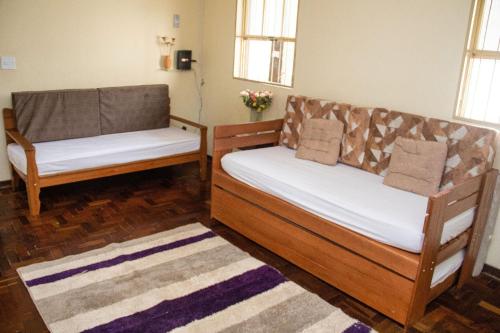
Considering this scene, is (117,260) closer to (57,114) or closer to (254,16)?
(57,114)

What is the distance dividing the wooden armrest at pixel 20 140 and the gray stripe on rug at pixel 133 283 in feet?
4.81

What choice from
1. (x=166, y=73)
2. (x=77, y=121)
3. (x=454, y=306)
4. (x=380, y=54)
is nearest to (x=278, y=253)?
(x=454, y=306)

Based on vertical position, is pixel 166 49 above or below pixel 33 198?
above

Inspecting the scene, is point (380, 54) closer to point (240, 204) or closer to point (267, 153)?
point (267, 153)

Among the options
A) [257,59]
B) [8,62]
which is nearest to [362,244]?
[257,59]

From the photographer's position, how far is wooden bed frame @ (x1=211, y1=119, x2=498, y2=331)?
2316 mm

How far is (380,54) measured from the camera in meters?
3.35

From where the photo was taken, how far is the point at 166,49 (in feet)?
16.1

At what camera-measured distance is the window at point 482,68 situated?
110 inches

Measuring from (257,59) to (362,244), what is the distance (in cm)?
274

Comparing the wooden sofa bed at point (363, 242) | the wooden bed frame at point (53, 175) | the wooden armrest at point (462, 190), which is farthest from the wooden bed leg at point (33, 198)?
the wooden armrest at point (462, 190)

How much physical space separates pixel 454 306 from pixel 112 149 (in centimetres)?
305

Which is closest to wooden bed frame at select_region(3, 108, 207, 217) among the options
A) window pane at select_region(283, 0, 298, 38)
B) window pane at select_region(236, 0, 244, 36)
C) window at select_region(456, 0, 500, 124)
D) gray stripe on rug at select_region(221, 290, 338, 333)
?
window pane at select_region(236, 0, 244, 36)

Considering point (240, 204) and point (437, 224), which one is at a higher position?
point (437, 224)
